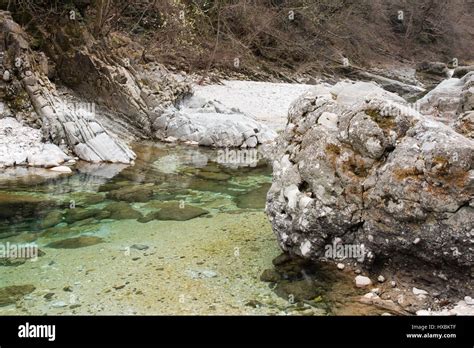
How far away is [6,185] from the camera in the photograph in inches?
445

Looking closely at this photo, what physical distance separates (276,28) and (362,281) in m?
32.4

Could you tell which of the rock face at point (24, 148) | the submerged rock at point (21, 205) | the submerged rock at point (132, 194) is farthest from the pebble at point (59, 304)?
the rock face at point (24, 148)

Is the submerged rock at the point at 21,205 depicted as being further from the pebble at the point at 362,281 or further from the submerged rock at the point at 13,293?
the pebble at the point at 362,281

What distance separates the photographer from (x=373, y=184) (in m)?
6.13

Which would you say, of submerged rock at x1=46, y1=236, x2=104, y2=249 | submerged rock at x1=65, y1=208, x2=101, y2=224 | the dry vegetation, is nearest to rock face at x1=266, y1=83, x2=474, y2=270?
submerged rock at x1=46, y1=236, x2=104, y2=249

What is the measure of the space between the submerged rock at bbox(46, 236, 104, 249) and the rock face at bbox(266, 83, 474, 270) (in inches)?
120

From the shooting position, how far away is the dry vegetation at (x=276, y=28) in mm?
20188

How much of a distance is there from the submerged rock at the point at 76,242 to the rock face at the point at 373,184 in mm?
3055

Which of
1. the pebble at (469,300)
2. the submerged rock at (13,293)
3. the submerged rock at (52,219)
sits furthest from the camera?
the submerged rock at (52,219)

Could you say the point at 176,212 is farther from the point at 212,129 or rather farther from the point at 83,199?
the point at 212,129

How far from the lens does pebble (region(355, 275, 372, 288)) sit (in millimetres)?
6039

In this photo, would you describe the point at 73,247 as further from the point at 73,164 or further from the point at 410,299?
the point at 73,164
